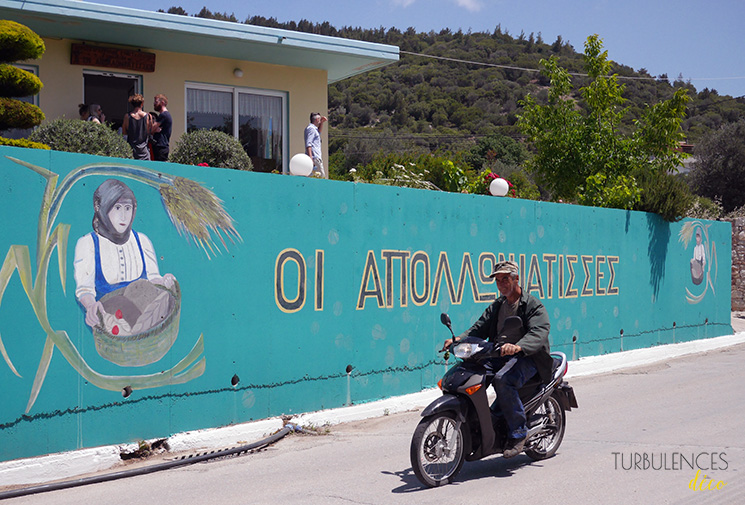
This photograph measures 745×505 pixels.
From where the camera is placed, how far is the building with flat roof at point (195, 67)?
39.2ft

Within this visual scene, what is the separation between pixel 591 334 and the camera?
14430 millimetres

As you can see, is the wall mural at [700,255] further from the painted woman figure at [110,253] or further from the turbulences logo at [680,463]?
the painted woman figure at [110,253]

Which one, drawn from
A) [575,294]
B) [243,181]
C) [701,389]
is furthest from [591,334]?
[243,181]

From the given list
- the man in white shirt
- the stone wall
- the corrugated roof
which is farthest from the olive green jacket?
the stone wall

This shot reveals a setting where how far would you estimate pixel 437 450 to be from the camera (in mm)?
6285

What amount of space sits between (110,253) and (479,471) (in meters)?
4.27

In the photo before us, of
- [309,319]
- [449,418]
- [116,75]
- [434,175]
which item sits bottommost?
[449,418]

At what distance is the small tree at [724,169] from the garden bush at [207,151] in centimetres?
3241

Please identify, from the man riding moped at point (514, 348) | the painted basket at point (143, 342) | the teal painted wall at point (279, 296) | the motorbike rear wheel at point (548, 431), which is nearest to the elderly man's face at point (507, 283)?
the man riding moped at point (514, 348)

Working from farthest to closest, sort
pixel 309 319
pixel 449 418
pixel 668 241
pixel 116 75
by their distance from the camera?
pixel 668 241
pixel 116 75
pixel 309 319
pixel 449 418

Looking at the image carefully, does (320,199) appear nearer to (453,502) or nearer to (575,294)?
(453,502)

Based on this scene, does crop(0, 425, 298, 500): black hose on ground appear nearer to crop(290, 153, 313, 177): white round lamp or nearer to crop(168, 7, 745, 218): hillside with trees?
crop(290, 153, 313, 177): white round lamp

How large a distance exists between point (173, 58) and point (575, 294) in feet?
29.6

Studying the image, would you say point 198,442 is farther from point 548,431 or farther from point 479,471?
point 548,431
